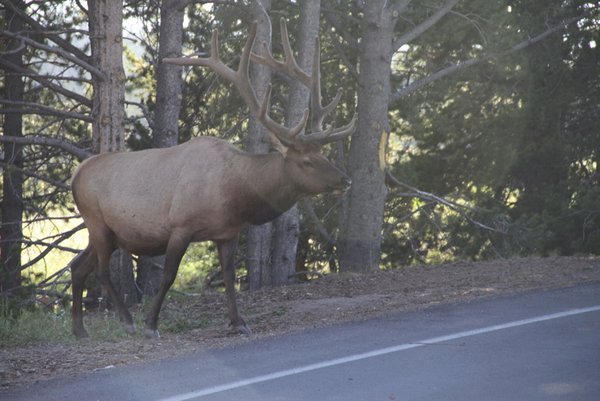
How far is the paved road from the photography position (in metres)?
6.76

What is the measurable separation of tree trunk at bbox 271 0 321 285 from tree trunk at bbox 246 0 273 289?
0.68 ft

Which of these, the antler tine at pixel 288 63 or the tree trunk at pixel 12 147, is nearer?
the antler tine at pixel 288 63

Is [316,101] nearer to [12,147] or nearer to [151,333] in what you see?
[151,333]

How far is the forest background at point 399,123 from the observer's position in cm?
1728

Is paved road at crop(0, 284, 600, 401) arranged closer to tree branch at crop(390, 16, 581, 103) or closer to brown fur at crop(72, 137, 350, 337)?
brown fur at crop(72, 137, 350, 337)

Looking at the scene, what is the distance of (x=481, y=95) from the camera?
22266 mm

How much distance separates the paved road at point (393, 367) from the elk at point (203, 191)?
5.33 feet

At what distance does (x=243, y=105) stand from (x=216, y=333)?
10.3 m

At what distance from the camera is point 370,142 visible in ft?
56.4

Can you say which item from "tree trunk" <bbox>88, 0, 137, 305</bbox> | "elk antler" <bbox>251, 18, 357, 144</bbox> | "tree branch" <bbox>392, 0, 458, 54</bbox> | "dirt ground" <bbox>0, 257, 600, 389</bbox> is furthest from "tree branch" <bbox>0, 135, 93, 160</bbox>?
"tree branch" <bbox>392, 0, 458, 54</bbox>

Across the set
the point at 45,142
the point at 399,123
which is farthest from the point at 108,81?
the point at 399,123

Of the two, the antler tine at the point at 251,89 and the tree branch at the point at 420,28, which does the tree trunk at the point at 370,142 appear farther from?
the antler tine at the point at 251,89

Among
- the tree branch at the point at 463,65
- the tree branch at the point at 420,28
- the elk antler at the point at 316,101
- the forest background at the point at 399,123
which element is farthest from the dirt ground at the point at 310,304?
the tree branch at the point at 420,28

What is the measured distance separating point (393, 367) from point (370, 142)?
10001mm
